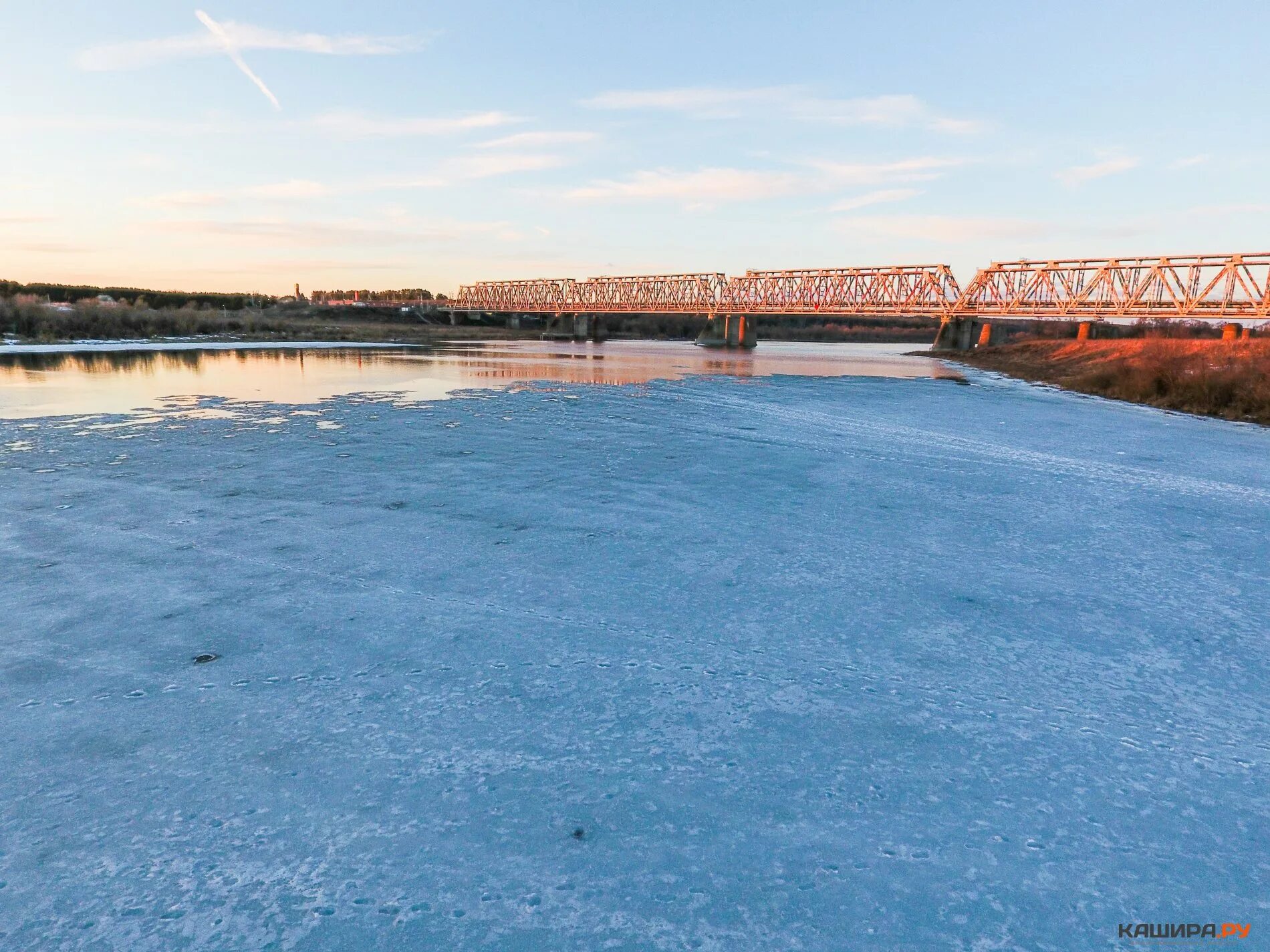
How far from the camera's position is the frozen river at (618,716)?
87.2 inches

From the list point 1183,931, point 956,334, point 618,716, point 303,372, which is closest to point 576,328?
point 956,334

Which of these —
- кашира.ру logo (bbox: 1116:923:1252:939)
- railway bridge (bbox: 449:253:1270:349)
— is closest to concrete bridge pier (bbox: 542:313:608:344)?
railway bridge (bbox: 449:253:1270:349)

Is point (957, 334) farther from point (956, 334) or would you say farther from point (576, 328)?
point (576, 328)

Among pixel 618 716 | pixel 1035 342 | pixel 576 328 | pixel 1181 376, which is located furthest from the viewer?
pixel 576 328

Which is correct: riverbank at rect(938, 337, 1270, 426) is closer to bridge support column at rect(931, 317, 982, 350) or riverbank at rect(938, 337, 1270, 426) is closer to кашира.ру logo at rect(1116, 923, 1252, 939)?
кашира.ру logo at rect(1116, 923, 1252, 939)

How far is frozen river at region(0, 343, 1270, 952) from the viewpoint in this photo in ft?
7.27

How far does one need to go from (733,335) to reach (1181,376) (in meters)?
59.8

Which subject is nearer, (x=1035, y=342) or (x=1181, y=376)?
(x=1181, y=376)

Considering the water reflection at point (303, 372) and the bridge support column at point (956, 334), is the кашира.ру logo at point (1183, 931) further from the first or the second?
the bridge support column at point (956, 334)

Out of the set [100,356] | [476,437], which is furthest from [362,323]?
[476,437]

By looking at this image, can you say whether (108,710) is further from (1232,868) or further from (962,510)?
(962,510)

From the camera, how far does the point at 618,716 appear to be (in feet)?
10.7

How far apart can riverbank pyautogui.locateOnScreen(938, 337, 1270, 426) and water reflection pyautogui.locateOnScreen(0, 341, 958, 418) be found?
6054 mm

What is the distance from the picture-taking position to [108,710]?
320 cm
